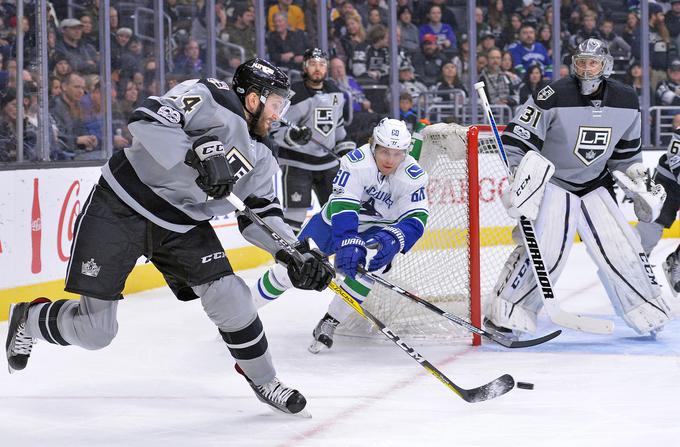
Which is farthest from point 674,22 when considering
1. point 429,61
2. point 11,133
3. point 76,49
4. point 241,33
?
point 11,133

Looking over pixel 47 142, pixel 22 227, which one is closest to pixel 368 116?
pixel 47 142

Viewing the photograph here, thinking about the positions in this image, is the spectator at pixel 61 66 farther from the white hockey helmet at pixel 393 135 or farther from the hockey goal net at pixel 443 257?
the white hockey helmet at pixel 393 135

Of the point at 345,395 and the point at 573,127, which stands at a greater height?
the point at 573,127

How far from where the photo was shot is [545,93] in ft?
13.1

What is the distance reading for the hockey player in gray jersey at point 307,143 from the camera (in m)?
5.89

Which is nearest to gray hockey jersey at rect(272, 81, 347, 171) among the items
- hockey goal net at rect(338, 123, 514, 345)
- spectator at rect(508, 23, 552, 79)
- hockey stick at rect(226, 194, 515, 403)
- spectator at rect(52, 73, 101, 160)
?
spectator at rect(52, 73, 101, 160)

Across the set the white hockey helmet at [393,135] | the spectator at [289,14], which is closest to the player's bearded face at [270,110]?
the white hockey helmet at [393,135]

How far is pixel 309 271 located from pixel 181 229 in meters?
0.34

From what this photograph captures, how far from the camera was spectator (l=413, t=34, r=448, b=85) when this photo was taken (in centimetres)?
805

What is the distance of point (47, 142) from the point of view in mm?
5133

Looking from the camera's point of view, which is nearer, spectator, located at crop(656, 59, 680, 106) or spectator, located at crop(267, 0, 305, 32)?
spectator, located at crop(267, 0, 305, 32)

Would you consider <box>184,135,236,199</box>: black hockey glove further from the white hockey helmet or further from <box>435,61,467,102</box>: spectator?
<box>435,61,467,102</box>: spectator

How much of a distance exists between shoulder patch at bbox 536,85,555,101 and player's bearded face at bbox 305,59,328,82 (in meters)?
2.00

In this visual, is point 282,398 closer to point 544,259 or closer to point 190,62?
point 544,259
